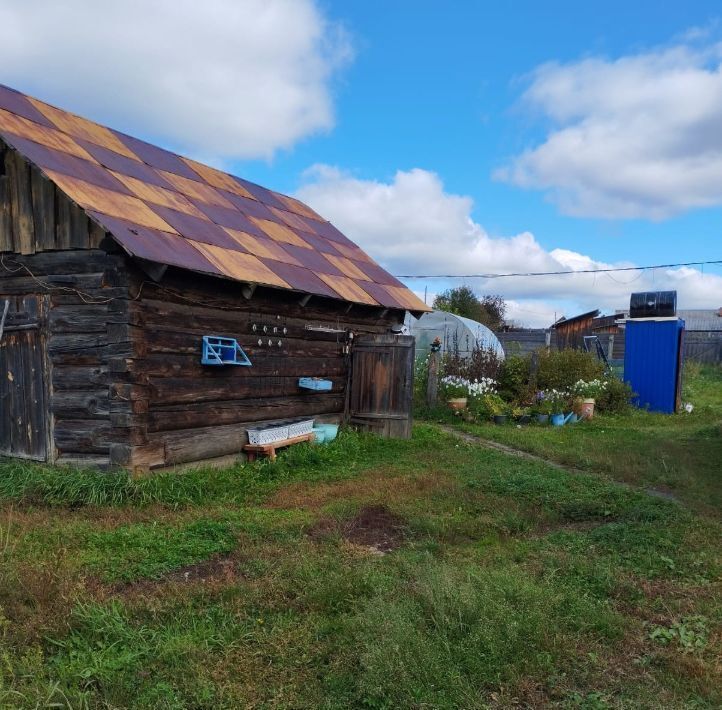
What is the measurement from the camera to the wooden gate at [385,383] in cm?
1120

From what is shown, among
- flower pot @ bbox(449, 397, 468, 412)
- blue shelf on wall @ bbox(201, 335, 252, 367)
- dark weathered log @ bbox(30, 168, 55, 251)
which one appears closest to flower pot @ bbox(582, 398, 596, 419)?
flower pot @ bbox(449, 397, 468, 412)

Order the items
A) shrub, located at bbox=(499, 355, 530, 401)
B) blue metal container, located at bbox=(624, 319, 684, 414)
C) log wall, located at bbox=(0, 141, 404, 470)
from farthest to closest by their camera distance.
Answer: blue metal container, located at bbox=(624, 319, 684, 414), shrub, located at bbox=(499, 355, 530, 401), log wall, located at bbox=(0, 141, 404, 470)

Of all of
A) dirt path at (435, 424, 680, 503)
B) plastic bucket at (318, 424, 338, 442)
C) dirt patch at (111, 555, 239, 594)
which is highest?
plastic bucket at (318, 424, 338, 442)

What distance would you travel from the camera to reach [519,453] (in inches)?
416

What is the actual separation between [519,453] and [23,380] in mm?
7552

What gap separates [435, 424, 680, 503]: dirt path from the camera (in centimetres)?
772

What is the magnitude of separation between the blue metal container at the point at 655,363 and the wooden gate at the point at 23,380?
14766 millimetres

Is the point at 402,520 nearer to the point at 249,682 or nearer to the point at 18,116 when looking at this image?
the point at 249,682

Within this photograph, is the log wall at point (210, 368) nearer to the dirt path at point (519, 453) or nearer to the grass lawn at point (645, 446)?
the dirt path at point (519, 453)

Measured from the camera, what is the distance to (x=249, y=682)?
10.6ft

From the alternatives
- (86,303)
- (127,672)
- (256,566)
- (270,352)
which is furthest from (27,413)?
(127,672)

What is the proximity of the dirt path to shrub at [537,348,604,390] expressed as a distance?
147 inches

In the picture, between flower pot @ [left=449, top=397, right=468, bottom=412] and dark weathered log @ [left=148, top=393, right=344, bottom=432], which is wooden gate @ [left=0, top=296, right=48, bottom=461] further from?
flower pot @ [left=449, top=397, right=468, bottom=412]

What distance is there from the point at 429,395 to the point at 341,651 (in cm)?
1174
